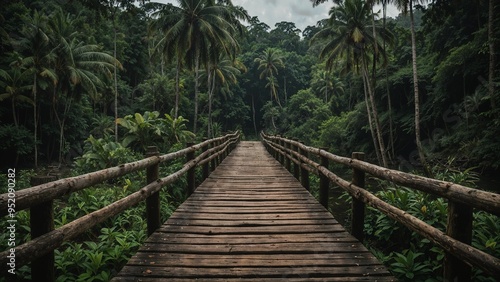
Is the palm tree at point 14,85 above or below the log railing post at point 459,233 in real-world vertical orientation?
above

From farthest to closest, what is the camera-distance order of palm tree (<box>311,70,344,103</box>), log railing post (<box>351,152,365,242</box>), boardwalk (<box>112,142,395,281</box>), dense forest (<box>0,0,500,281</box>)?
1. palm tree (<box>311,70,344,103</box>)
2. dense forest (<box>0,0,500,281</box>)
3. log railing post (<box>351,152,365,242</box>)
4. boardwalk (<box>112,142,395,281</box>)

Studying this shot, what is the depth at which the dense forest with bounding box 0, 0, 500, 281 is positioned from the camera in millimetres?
8344

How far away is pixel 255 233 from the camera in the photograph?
3521 millimetres

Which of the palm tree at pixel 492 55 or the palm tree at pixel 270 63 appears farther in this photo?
the palm tree at pixel 270 63

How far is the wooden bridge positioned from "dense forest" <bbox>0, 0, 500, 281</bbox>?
28.0 inches

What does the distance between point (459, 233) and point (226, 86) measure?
38.8 metres

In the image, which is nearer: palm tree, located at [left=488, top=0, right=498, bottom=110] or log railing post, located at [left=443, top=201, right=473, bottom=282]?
log railing post, located at [left=443, top=201, right=473, bottom=282]

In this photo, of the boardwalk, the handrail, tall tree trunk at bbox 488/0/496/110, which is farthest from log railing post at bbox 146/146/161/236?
tall tree trunk at bbox 488/0/496/110

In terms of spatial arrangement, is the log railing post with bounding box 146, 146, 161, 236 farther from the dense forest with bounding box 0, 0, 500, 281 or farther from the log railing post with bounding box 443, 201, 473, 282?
the log railing post with bounding box 443, 201, 473, 282

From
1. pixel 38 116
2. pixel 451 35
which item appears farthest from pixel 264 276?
pixel 38 116

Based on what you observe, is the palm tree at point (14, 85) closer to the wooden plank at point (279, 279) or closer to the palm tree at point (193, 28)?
the palm tree at point (193, 28)

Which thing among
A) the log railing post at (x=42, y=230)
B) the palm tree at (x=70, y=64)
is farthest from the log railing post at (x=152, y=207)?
the palm tree at (x=70, y=64)

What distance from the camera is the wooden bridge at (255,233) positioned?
1.86 metres

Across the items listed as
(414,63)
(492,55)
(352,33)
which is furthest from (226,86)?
(492,55)
